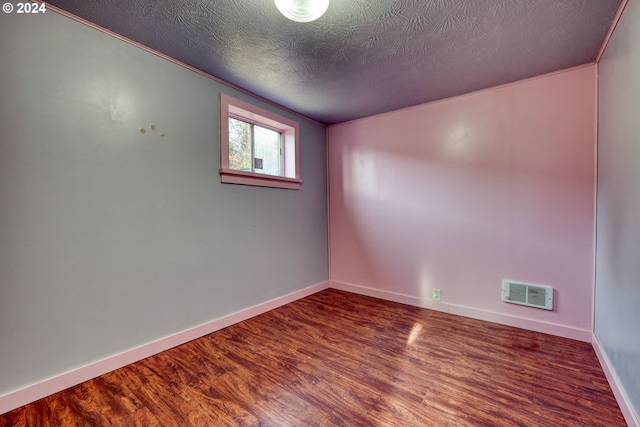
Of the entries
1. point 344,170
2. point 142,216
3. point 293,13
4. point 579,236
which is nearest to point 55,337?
point 142,216

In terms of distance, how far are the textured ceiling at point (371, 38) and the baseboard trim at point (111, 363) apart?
2227mm

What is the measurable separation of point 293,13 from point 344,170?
2272 mm

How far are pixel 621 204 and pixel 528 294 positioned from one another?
118 centimetres

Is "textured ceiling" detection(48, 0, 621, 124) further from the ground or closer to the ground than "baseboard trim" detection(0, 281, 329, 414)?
further from the ground

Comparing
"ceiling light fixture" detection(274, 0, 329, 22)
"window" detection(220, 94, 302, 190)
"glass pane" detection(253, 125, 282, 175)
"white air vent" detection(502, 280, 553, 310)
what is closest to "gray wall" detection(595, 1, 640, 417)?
"white air vent" detection(502, 280, 553, 310)

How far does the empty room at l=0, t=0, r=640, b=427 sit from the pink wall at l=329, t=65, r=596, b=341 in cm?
2

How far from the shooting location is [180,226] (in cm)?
218

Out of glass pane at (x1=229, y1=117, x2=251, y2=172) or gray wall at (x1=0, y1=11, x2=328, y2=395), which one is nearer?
gray wall at (x1=0, y1=11, x2=328, y2=395)

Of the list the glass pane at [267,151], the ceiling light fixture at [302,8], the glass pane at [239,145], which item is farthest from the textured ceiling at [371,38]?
the glass pane at [267,151]

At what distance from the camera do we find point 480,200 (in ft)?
8.58

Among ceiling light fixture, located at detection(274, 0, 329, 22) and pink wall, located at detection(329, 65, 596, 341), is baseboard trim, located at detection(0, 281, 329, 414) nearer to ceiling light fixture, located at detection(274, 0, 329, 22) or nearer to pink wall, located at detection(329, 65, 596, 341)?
pink wall, located at detection(329, 65, 596, 341)

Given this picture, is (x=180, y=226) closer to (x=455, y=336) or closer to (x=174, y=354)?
(x=174, y=354)

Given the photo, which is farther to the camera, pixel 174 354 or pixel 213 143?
pixel 213 143

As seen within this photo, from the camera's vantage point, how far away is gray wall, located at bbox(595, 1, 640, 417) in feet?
4.30
